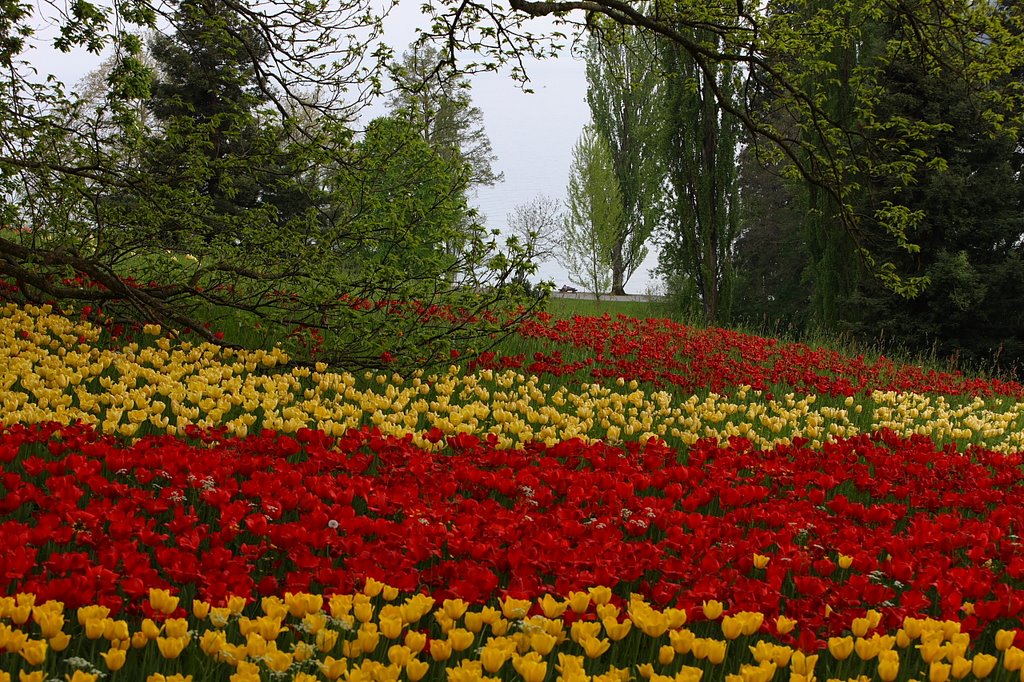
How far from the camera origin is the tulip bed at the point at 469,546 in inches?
94.7

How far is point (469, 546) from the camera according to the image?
3162 mm

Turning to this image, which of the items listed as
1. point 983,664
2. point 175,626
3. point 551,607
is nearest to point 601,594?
point 551,607

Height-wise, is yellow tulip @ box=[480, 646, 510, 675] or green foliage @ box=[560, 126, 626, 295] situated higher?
green foliage @ box=[560, 126, 626, 295]

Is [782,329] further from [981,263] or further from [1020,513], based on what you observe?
[1020,513]

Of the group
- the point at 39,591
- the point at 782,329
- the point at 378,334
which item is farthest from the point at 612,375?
the point at 782,329

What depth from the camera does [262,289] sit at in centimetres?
863

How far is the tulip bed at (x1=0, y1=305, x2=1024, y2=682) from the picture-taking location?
2404 millimetres

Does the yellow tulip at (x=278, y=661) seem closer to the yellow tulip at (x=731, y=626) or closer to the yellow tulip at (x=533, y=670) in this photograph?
the yellow tulip at (x=533, y=670)

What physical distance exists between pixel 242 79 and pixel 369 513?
4.82m

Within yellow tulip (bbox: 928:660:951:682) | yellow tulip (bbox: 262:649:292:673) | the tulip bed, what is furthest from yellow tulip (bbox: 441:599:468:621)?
yellow tulip (bbox: 928:660:951:682)

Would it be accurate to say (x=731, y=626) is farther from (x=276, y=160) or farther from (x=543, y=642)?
(x=276, y=160)

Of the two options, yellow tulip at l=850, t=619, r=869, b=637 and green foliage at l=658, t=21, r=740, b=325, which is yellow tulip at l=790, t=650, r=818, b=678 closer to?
yellow tulip at l=850, t=619, r=869, b=637

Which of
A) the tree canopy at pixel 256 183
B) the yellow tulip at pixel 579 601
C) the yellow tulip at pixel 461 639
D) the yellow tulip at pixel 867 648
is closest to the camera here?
the yellow tulip at pixel 461 639

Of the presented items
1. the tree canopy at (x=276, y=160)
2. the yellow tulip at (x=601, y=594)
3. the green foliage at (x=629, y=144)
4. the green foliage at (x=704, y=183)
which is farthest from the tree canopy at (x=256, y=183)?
the green foliage at (x=629, y=144)
